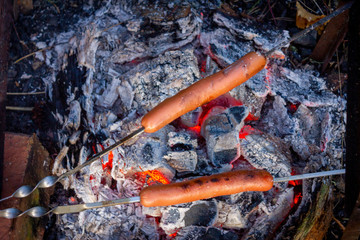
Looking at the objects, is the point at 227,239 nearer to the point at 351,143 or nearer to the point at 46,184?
the point at 351,143

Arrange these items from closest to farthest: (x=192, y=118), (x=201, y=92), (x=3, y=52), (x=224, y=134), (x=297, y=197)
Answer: (x=201, y=92)
(x=3, y=52)
(x=224, y=134)
(x=297, y=197)
(x=192, y=118)

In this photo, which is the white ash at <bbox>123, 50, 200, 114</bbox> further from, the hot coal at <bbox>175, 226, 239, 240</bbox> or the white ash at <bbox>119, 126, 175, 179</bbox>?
the hot coal at <bbox>175, 226, 239, 240</bbox>

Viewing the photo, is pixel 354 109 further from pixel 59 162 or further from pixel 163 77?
pixel 59 162

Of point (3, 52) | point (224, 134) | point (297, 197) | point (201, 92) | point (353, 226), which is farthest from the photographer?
point (297, 197)

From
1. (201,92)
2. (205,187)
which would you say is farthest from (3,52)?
(205,187)

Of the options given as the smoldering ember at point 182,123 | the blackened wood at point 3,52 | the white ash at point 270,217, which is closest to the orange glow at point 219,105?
the smoldering ember at point 182,123

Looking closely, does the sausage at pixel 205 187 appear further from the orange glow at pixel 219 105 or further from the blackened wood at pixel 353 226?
the orange glow at pixel 219 105
